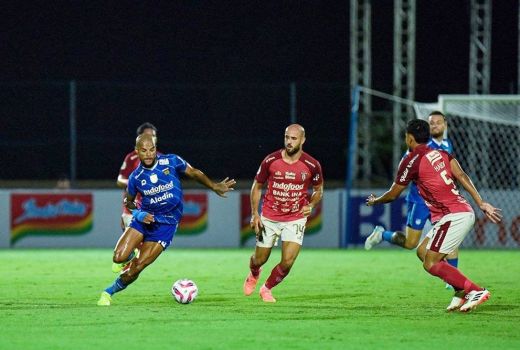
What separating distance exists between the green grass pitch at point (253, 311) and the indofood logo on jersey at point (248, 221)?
536 cm

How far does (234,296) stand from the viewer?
13344mm

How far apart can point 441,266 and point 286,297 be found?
2407 mm

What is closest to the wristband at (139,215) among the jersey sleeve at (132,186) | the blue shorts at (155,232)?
the blue shorts at (155,232)

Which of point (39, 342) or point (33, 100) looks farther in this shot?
point (33, 100)

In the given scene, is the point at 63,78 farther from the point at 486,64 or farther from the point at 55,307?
the point at 55,307

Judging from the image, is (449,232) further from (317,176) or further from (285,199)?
(285,199)

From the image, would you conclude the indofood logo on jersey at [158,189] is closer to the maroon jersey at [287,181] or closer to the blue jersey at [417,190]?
the maroon jersey at [287,181]

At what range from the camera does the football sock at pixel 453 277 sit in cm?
1134

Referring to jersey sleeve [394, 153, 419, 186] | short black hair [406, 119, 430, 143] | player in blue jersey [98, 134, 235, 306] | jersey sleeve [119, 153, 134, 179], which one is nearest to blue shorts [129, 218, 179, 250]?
player in blue jersey [98, 134, 235, 306]

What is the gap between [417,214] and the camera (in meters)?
14.8

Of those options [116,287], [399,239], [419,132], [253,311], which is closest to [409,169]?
[419,132]

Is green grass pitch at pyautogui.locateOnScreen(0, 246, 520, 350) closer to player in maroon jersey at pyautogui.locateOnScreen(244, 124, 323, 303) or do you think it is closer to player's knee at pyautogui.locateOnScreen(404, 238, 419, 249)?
player's knee at pyautogui.locateOnScreen(404, 238, 419, 249)

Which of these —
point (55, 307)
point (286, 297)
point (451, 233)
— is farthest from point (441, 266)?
point (55, 307)

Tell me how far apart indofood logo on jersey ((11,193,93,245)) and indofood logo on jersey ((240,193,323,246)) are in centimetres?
324
